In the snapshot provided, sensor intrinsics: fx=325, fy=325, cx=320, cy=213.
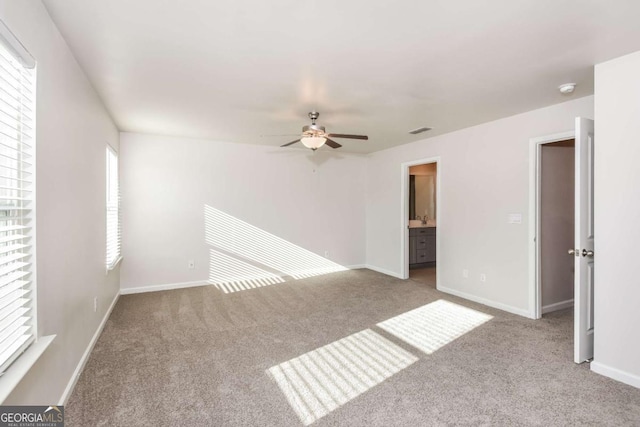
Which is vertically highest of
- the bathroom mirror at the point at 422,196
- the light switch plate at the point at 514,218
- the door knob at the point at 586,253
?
the bathroom mirror at the point at 422,196

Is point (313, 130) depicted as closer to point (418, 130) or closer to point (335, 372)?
point (418, 130)

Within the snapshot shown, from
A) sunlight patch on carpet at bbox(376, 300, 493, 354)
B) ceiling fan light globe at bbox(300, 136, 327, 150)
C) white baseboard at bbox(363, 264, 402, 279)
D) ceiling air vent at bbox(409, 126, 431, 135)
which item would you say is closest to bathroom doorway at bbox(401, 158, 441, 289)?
white baseboard at bbox(363, 264, 402, 279)

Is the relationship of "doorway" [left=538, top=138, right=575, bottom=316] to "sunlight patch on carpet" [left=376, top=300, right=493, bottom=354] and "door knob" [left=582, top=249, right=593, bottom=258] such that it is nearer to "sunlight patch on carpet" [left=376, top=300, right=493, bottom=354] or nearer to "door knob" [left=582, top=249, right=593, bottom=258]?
"sunlight patch on carpet" [left=376, top=300, right=493, bottom=354]

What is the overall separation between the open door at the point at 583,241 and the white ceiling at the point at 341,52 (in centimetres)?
60

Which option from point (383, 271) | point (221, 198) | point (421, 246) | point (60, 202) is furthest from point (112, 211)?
point (421, 246)

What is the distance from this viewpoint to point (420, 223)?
7043mm

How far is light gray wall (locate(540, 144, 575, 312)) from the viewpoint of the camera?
399cm

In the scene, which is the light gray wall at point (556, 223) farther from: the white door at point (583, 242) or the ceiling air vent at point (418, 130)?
the ceiling air vent at point (418, 130)

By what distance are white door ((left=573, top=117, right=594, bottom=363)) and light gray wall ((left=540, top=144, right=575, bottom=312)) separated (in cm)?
130

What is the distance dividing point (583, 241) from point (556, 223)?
1702 millimetres

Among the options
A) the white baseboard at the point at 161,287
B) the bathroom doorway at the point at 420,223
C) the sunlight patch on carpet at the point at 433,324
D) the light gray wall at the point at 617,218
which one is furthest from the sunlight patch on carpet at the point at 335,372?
the white baseboard at the point at 161,287

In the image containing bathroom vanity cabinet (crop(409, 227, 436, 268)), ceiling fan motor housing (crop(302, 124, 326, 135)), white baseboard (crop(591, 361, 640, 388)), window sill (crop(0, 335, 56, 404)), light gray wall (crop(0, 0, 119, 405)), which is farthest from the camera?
bathroom vanity cabinet (crop(409, 227, 436, 268))

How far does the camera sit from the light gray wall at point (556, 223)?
157 inches

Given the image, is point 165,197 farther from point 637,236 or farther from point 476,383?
point 637,236
